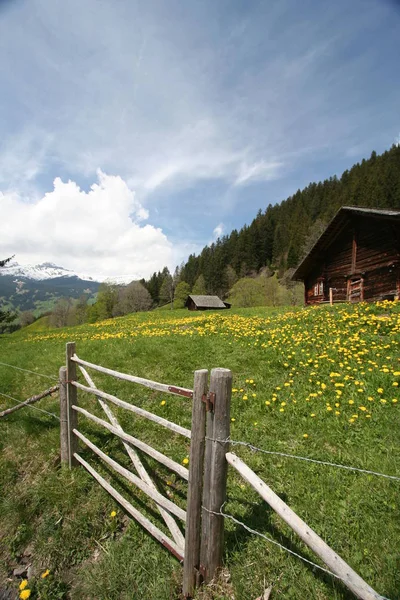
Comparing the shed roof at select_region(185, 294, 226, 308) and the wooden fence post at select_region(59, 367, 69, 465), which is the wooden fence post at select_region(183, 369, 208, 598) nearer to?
the wooden fence post at select_region(59, 367, 69, 465)

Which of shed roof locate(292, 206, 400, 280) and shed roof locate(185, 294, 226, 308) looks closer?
shed roof locate(292, 206, 400, 280)

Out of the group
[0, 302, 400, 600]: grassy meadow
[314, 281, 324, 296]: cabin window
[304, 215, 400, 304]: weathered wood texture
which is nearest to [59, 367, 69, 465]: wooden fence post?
[0, 302, 400, 600]: grassy meadow

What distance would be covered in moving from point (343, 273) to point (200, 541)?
68.7ft

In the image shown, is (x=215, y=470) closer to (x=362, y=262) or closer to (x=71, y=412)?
(x=71, y=412)

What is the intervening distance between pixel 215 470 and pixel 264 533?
1.65 metres

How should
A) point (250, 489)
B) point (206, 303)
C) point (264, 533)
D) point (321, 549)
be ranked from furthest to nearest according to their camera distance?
1. point (206, 303)
2. point (250, 489)
3. point (264, 533)
4. point (321, 549)

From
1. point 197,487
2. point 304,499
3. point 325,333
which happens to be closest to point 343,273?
point 325,333

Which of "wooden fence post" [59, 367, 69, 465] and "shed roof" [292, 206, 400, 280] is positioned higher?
"shed roof" [292, 206, 400, 280]

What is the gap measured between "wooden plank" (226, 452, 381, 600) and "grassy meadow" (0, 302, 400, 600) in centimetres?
123

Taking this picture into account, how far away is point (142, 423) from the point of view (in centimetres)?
588

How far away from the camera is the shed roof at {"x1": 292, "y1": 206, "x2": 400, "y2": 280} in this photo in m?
15.2

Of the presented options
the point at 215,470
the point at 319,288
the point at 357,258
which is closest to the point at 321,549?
the point at 215,470

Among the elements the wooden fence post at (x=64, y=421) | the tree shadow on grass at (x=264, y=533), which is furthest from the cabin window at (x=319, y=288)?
the wooden fence post at (x=64, y=421)

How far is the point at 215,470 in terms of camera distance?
2.57 meters
